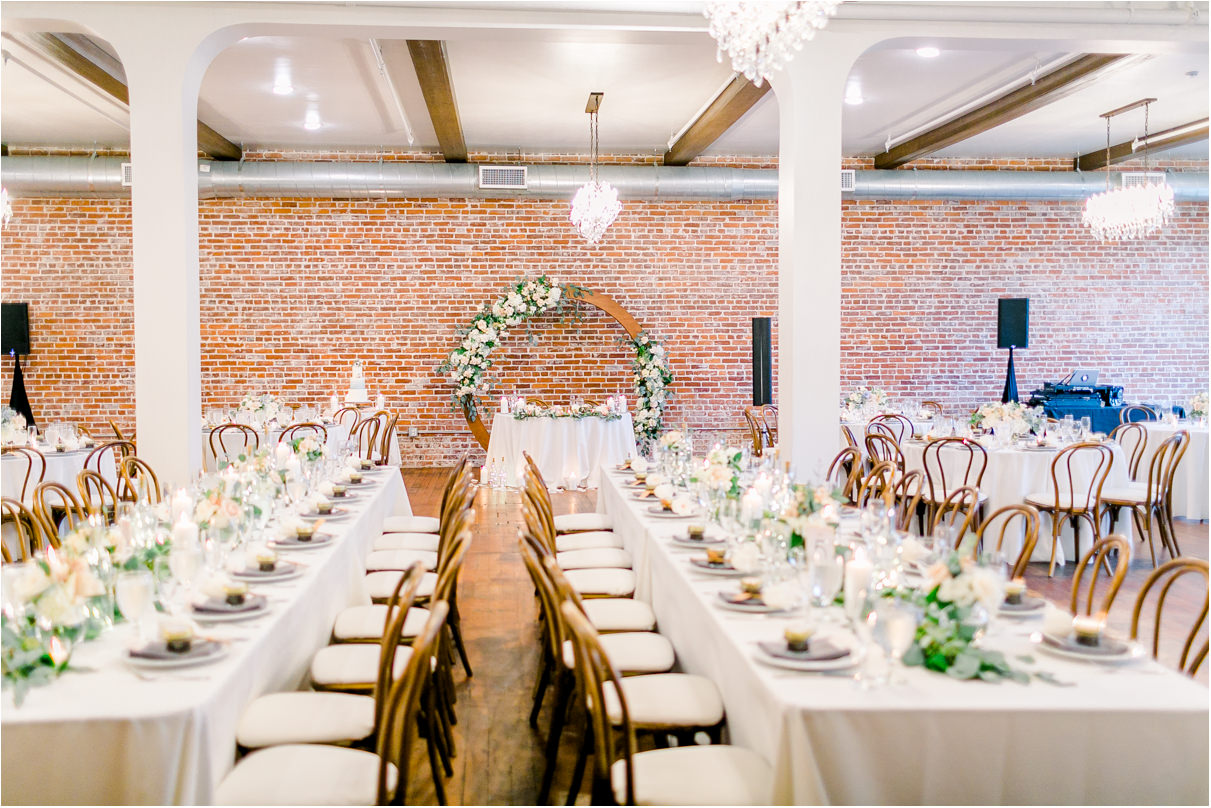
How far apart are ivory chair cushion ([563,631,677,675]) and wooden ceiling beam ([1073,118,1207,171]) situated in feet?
27.9

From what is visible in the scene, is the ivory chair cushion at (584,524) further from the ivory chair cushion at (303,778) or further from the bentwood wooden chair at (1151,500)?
the bentwood wooden chair at (1151,500)

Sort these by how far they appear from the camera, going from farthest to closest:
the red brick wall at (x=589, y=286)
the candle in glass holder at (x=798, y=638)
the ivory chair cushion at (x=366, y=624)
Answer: the red brick wall at (x=589, y=286) → the ivory chair cushion at (x=366, y=624) → the candle in glass holder at (x=798, y=638)

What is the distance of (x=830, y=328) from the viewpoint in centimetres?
596

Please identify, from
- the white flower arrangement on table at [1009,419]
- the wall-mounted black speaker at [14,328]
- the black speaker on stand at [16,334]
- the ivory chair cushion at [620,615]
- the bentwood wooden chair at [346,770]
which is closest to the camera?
the bentwood wooden chair at [346,770]

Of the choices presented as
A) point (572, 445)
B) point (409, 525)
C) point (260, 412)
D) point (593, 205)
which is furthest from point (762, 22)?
point (260, 412)

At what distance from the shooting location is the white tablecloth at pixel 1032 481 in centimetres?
637

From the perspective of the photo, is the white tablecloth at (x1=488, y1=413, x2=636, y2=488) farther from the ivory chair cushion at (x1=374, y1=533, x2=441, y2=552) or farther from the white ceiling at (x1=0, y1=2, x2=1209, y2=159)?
the ivory chair cushion at (x1=374, y1=533, x2=441, y2=552)

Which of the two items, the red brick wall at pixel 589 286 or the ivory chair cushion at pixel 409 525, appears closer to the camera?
the ivory chair cushion at pixel 409 525

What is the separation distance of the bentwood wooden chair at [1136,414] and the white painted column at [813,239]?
5131 mm

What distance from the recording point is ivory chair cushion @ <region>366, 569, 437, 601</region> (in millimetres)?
4111

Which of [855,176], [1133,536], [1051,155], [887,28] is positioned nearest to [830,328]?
[887,28]

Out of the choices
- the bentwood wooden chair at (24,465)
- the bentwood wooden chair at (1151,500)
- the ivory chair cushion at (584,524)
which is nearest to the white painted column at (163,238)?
the bentwood wooden chair at (24,465)

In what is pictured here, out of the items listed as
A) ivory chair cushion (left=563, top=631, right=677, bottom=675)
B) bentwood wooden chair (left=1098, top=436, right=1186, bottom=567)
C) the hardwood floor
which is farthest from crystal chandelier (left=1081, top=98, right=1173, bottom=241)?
ivory chair cushion (left=563, top=631, right=677, bottom=675)

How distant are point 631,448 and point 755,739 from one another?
22.9ft
